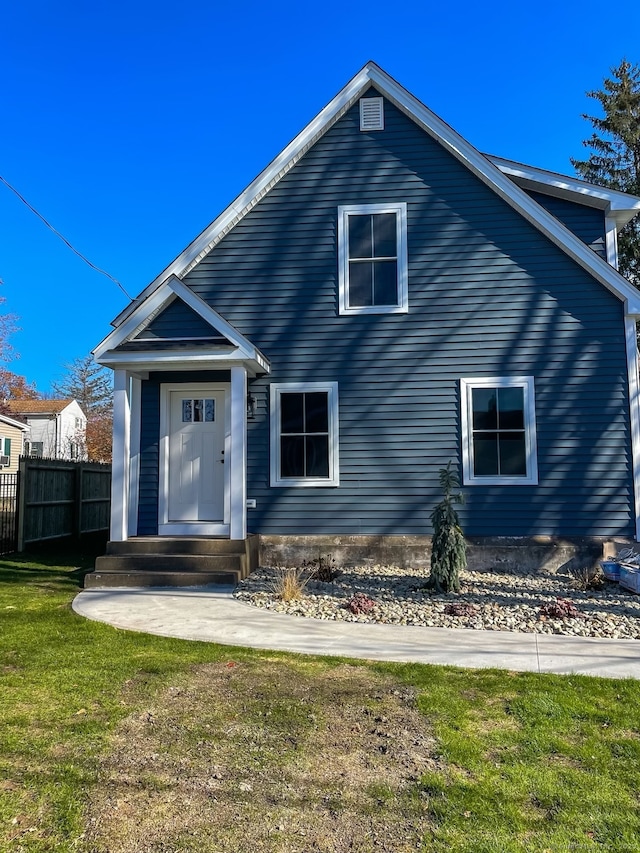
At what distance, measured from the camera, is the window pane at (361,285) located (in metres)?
9.87

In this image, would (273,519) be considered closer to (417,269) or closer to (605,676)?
(417,269)

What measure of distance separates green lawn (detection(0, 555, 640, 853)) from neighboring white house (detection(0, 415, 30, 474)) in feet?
98.2

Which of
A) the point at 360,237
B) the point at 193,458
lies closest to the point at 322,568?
the point at 193,458

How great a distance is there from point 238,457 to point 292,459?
1.34m

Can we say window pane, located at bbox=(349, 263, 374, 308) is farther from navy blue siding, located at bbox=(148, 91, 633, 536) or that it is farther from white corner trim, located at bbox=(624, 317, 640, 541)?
white corner trim, located at bbox=(624, 317, 640, 541)

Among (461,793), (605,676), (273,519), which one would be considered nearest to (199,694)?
(461,793)

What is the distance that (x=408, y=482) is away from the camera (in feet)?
31.2

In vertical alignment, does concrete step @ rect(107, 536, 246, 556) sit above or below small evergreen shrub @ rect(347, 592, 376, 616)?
above

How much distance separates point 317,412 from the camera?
386 inches

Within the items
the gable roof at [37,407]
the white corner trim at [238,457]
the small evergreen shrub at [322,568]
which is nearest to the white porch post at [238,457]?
the white corner trim at [238,457]

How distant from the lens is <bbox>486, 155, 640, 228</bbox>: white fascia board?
30.7 ft

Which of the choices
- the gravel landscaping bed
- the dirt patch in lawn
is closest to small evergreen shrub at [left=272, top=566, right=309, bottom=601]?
the gravel landscaping bed

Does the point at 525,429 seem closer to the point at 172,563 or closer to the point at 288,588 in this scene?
the point at 288,588

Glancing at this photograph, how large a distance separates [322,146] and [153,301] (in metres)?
3.86
